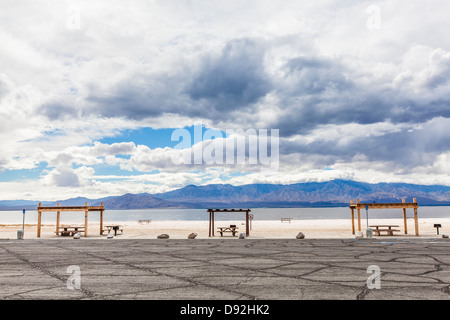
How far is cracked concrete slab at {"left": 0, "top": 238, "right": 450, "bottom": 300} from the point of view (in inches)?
360

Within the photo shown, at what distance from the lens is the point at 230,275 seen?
1180cm

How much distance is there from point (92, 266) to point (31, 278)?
2593 millimetres

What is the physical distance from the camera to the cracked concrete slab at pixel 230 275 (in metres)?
9.15

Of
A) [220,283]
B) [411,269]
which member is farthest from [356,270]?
[220,283]

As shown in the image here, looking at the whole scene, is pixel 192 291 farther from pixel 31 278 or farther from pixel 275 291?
pixel 31 278

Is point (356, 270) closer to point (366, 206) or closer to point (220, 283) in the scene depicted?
point (220, 283)

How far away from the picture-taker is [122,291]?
31.2 feet

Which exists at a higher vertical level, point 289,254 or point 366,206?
point 366,206

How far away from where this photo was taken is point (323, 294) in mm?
9023

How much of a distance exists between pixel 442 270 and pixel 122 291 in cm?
1029
